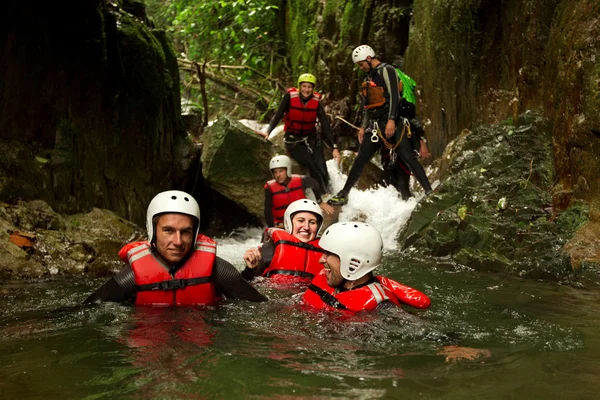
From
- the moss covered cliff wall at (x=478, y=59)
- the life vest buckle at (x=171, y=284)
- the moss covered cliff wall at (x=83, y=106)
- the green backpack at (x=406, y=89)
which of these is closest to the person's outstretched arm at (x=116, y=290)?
the life vest buckle at (x=171, y=284)

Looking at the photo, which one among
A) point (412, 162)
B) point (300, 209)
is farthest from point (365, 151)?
point (300, 209)

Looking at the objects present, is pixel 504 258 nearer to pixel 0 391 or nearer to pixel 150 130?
pixel 0 391

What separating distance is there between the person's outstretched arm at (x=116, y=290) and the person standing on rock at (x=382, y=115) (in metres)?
5.64

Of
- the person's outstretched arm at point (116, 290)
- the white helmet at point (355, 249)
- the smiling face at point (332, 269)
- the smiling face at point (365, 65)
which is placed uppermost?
the smiling face at point (365, 65)

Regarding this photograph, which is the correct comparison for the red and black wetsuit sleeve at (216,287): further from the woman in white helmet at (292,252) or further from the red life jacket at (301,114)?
the red life jacket at (301,114)

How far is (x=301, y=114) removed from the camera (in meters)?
10.9

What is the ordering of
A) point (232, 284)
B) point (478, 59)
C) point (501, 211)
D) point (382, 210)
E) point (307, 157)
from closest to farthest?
point (232, 284) → point (501, 211) → point (478, 59) → point (382, 210) → point (307, 157)

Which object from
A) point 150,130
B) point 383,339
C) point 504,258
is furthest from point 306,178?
point 383,339

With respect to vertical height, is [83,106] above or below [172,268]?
above

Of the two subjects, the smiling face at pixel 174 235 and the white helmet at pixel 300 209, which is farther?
the white helmet at pixel 300 209

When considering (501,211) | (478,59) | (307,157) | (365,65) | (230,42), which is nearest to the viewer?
(501,211)

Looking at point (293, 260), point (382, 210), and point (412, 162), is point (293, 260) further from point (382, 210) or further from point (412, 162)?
point (382, 210)

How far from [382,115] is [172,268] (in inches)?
227

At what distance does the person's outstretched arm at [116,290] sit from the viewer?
4.37 meters
